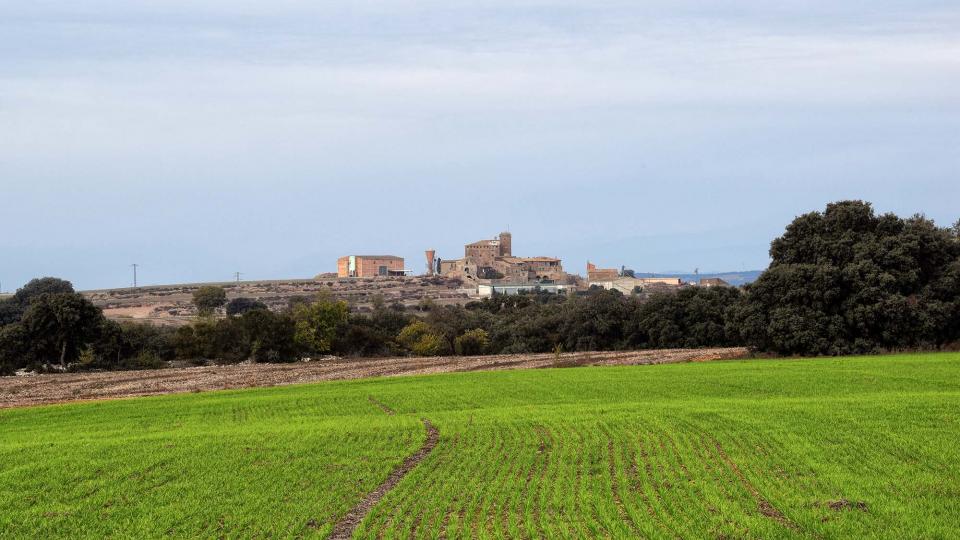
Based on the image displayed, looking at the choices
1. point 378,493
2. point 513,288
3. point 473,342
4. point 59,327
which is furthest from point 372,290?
point 378,493

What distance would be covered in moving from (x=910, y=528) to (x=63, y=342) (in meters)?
59.8

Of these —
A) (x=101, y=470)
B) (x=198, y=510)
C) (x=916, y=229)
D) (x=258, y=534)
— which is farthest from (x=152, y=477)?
(x=916, y=229)

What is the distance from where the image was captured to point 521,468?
1948 centimetres

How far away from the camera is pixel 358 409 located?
3438 cm

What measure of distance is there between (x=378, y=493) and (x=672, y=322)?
56976mm

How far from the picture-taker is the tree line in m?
52.9

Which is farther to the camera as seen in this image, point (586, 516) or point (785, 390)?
point (785, 390)

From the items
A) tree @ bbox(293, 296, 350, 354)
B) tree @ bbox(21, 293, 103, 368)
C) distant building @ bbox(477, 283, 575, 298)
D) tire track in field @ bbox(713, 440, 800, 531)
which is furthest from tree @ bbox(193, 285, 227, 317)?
tire track in field @ bbox(713, 440, 800, 531)

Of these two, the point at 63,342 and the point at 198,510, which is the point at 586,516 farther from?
the point at 63,342

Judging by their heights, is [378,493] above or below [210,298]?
below

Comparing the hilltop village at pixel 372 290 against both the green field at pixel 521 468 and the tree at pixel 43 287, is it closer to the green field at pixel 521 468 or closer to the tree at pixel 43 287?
the tree at pixel 43 287

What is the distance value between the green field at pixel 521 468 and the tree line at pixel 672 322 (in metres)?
19.4

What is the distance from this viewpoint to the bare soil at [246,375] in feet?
148

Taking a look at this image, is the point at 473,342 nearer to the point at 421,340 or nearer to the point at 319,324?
the point at 421,340
